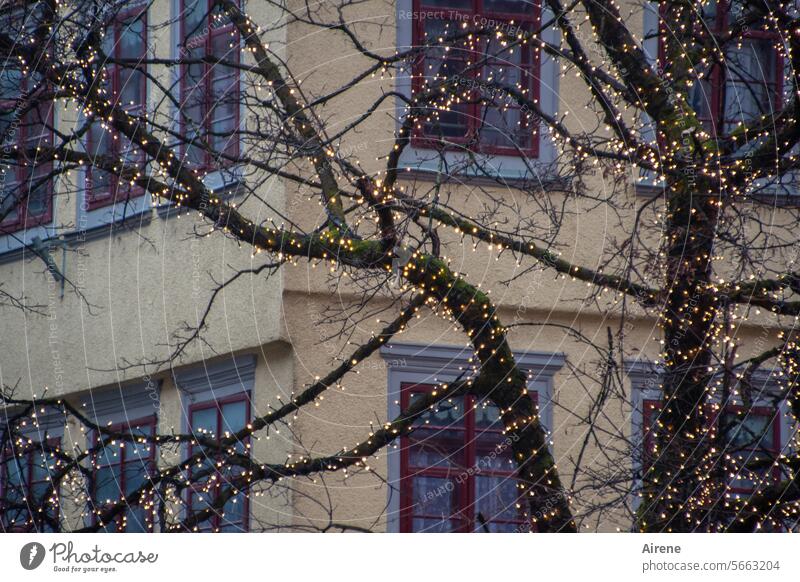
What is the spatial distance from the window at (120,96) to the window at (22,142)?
45 cm

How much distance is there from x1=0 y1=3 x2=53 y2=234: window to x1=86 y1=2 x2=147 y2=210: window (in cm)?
45

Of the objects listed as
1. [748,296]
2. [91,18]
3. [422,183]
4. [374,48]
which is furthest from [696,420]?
[91,18]

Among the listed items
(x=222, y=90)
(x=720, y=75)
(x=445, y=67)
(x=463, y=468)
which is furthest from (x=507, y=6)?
(x=463, y=468)

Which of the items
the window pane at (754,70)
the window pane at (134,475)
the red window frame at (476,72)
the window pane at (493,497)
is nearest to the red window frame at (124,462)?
the window pane at (134,475)

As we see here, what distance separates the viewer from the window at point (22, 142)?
14633mm

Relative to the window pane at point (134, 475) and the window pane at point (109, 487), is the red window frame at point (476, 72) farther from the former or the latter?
the window pane at point (109, 487)

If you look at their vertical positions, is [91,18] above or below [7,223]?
above

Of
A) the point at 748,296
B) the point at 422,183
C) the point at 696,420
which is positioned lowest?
the point at 696,420

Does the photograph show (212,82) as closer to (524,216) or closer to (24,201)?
(24,201)

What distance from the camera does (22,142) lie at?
1662cm

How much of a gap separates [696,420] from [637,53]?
2.86 meters

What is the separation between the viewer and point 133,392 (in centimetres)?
1562

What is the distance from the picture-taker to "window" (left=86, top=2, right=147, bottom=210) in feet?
52.0
